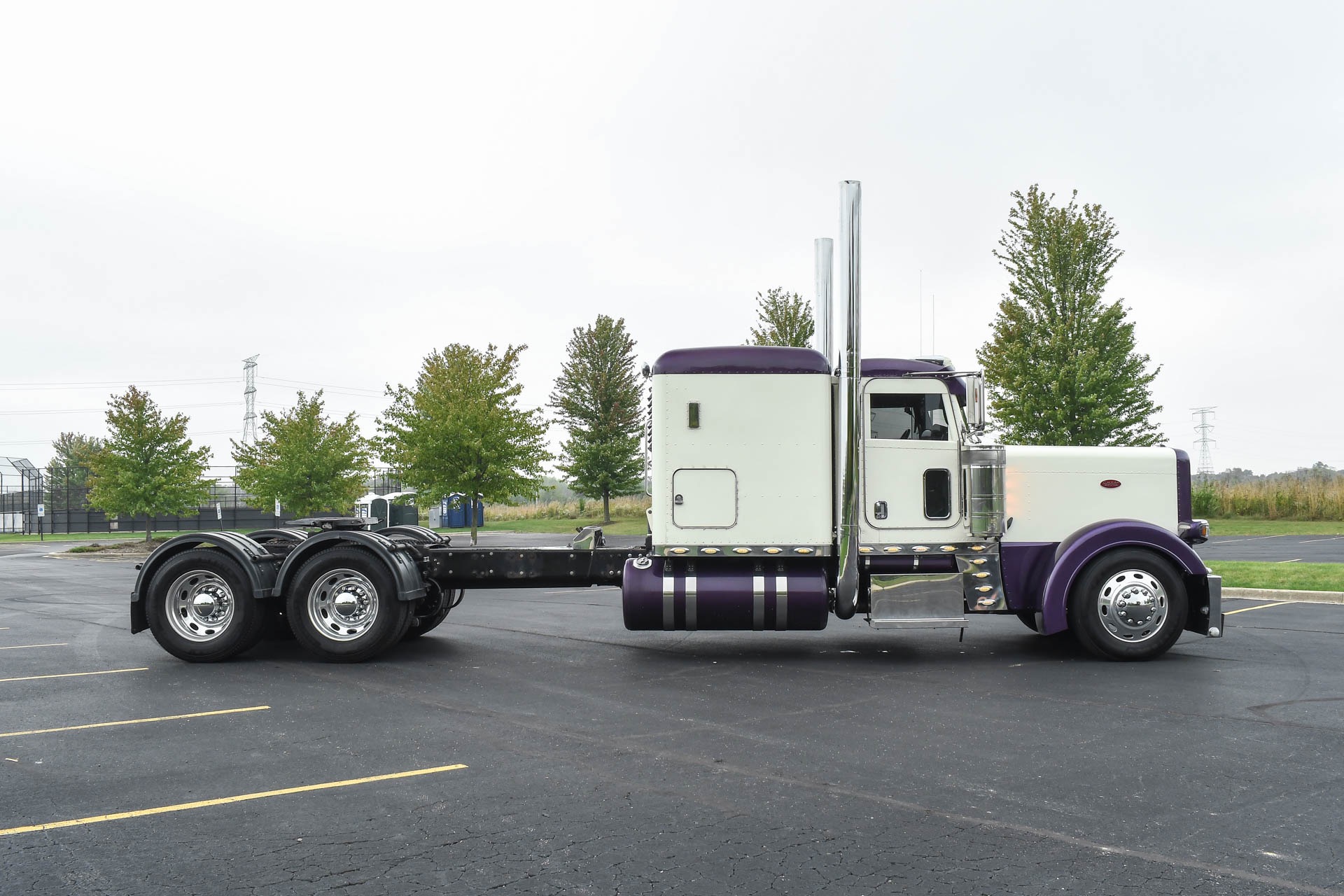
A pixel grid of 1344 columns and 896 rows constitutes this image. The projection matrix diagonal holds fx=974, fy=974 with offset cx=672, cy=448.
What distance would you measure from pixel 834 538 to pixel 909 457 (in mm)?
1115

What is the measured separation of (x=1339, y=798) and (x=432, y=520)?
51.2 metres

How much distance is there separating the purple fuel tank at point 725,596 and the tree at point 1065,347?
17.6m

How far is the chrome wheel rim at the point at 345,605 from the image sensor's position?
383 inches

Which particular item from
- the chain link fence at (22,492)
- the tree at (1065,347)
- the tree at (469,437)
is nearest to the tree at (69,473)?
the chain link fence at (22,492)

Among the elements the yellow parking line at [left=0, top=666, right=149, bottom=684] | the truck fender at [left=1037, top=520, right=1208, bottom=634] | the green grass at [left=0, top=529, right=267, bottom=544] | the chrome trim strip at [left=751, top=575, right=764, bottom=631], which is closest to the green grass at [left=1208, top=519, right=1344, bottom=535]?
the truck fender at [left=1037, top=520, right=1208, bottom=634]

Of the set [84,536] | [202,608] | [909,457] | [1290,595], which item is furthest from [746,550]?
[84,536]

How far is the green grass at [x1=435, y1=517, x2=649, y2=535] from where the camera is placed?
4475cm

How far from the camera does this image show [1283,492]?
120 ft

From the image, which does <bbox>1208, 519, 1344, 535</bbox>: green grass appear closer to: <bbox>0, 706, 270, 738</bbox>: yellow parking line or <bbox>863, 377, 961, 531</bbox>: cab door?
<bbox>863, 377, 961, 531</bbox>: cab door

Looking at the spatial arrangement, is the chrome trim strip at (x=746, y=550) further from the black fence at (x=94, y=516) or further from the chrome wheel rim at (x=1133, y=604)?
the black fence at (x=94, y=516)

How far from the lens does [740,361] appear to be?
9.47m

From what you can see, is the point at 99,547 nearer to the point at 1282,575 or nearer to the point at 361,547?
the point at 361,547

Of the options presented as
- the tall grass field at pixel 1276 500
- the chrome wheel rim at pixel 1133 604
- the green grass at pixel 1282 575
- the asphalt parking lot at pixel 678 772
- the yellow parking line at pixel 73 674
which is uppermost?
the tall grass field at pixel 1276 500

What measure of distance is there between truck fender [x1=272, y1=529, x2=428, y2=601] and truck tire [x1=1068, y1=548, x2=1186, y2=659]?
6.54 metres
